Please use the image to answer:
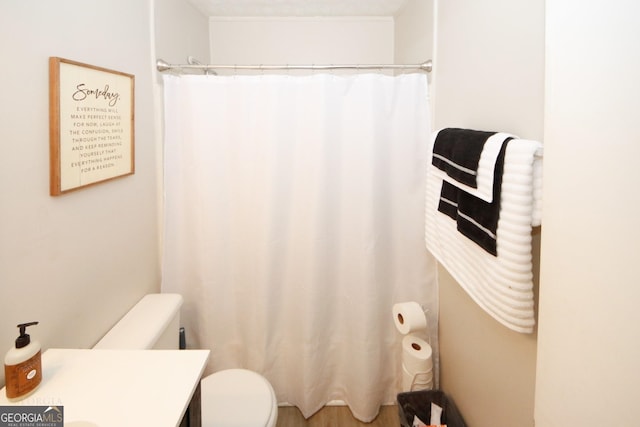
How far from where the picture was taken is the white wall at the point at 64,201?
0.95 meters

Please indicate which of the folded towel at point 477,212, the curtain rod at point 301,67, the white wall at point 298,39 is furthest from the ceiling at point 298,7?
the folded towel at point 477,212

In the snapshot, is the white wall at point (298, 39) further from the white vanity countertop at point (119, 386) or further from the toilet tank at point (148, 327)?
the white vanity countertop at point (119, 386)

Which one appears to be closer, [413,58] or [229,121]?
[229,121]

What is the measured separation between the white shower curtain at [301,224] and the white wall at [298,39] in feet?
2.83

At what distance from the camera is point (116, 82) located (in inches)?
53.6

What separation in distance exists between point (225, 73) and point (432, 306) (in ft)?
6.53

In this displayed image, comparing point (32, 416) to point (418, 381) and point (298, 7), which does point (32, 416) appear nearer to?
→ point (418, 381)

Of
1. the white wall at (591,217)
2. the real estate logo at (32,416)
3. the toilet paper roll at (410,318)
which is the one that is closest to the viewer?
the white wall at (591,217)

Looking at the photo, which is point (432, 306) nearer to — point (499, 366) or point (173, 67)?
point (499, 366)

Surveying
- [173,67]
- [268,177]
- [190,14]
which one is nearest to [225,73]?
[190,14]

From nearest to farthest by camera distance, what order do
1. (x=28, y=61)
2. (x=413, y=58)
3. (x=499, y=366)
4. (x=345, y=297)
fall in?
1. (x=28, y=61)
2. (x=499, y=366)
3. (x=345, y=297)
4. (x=413, y=58)

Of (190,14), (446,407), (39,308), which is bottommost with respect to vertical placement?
(446,407)

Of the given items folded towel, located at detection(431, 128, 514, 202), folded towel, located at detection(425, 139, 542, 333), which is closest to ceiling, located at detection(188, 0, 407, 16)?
folded towel, located at detection(431, 128, 514, 202)

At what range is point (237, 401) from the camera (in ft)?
4.68
